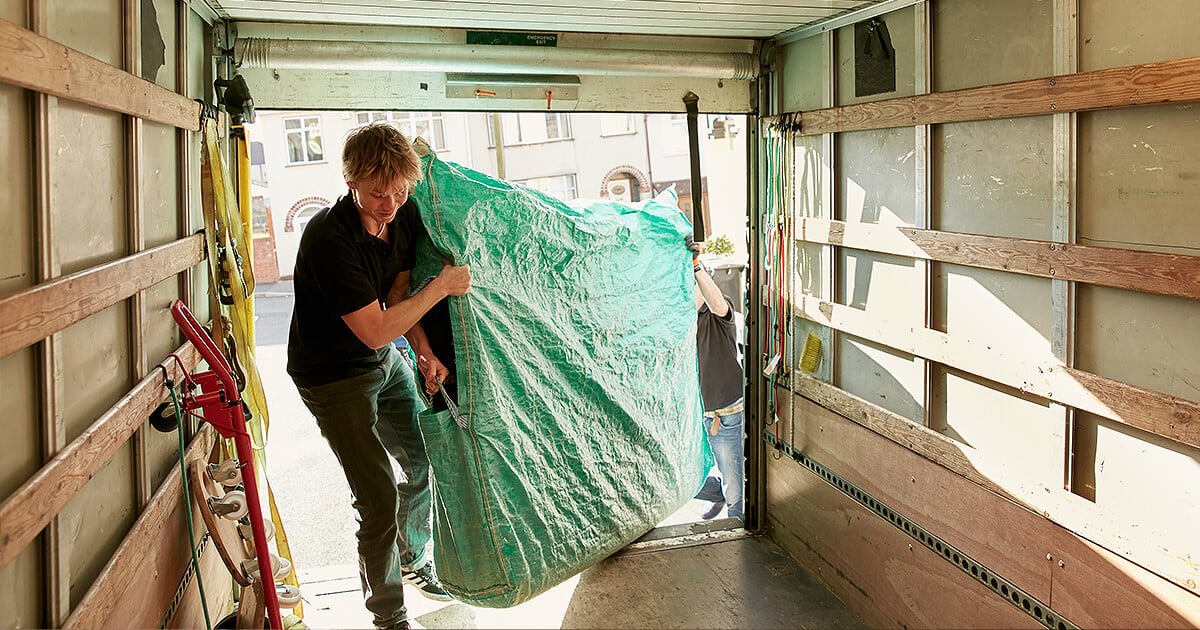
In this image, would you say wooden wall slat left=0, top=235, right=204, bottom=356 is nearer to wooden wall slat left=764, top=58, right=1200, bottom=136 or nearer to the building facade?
wooden wall slat left=764, top=58, right=1200, bottom=136

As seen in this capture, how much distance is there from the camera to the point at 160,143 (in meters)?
2.32

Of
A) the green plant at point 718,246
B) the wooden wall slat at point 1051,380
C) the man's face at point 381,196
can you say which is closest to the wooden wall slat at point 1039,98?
the wooden wall slat at point 1051,380

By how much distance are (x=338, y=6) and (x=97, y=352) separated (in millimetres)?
1595

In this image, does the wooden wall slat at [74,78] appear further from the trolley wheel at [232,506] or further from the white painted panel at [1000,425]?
the white painted panel at [1000,425]

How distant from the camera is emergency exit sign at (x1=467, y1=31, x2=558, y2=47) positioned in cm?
341

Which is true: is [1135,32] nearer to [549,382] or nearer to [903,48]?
[903,48]

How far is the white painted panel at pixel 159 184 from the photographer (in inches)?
85.4

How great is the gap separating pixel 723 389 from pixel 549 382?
1401 mm

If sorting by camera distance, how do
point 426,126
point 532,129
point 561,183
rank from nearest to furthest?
point 426,126
point 532,129
point 561,183

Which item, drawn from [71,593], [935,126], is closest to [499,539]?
[71,593]

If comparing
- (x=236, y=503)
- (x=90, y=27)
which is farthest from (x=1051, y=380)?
(x=90, y=27)

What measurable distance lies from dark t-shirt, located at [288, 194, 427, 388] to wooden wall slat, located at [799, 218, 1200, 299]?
1.59 meters

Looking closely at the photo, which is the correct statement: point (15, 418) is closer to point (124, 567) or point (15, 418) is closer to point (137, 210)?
point (124, 567)

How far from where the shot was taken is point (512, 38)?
3451 mm
